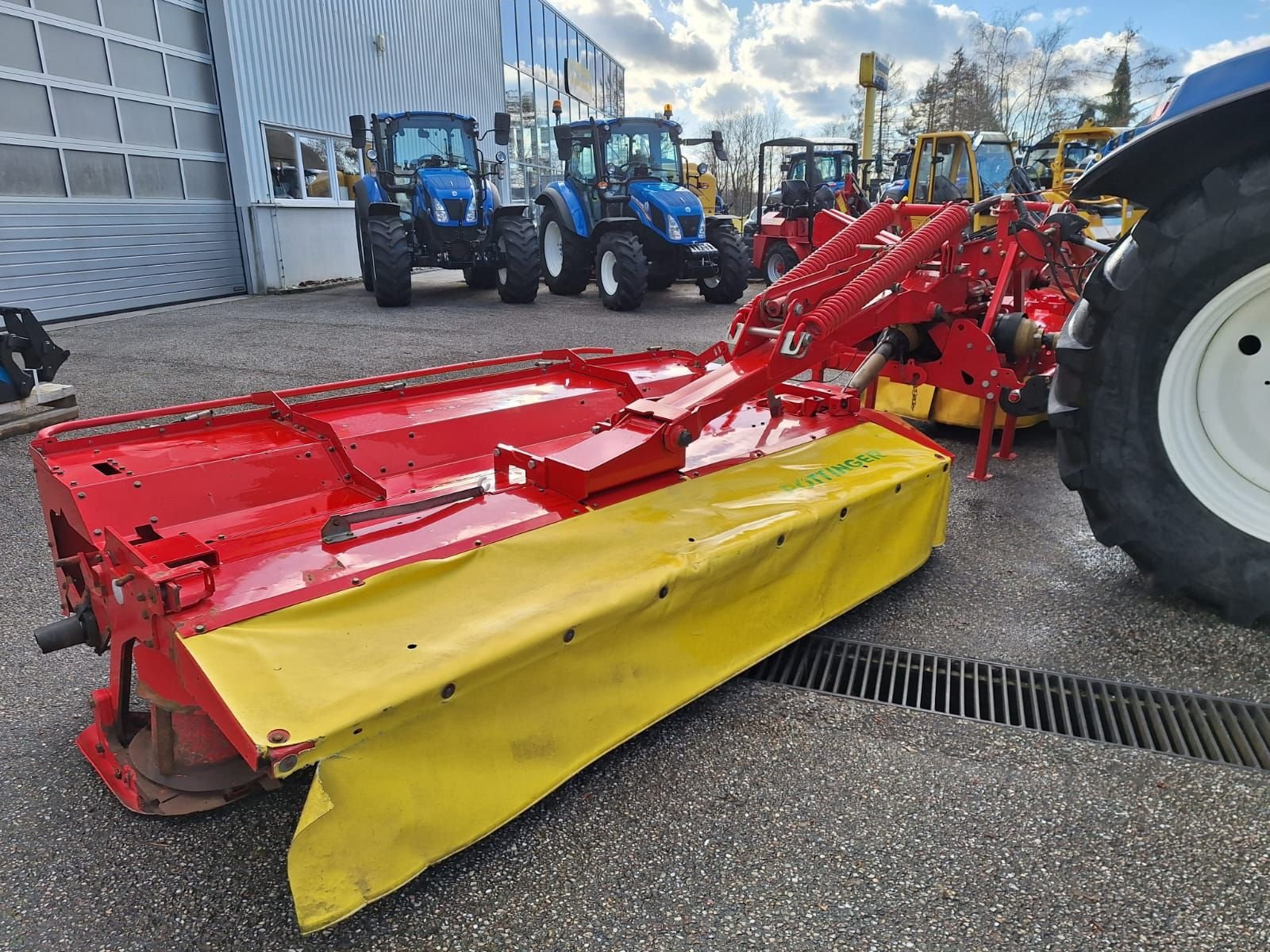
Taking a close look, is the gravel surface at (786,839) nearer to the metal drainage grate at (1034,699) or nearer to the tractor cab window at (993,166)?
the metal drainage grate at (1034,699)

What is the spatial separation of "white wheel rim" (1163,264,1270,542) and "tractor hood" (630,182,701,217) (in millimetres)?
7936

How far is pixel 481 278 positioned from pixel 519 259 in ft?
7.70

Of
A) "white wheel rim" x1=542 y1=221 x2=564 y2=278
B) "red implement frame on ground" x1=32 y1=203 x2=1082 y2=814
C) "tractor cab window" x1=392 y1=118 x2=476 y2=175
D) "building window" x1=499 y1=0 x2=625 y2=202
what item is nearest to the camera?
"red implement frame on ground" x1=32 y1=203 x2=1082 y2=814

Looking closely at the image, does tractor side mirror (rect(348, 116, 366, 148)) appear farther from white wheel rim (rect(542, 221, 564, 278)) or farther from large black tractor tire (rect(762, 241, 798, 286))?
large black tractor tire (rect(762, 241, 798, 286))

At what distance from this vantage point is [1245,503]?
2.32 meters

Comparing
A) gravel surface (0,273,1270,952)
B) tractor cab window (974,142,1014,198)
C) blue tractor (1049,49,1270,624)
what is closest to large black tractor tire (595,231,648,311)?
tractor cab window (974,142,1014,198)

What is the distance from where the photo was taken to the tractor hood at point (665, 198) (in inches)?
384

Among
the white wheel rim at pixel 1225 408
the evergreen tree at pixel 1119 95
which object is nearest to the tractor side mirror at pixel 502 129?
the white wheel rim at pixel 1225 408

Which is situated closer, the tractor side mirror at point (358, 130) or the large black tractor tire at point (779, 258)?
the tractor side mirror at point (358, 130)

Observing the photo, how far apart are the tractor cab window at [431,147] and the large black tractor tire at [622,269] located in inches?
110

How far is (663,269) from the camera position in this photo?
1032 centimetres

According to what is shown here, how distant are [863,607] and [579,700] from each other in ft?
3.94

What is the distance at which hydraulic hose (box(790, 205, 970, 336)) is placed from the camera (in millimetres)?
2572

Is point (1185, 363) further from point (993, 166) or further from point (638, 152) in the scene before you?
point (993, 166)
